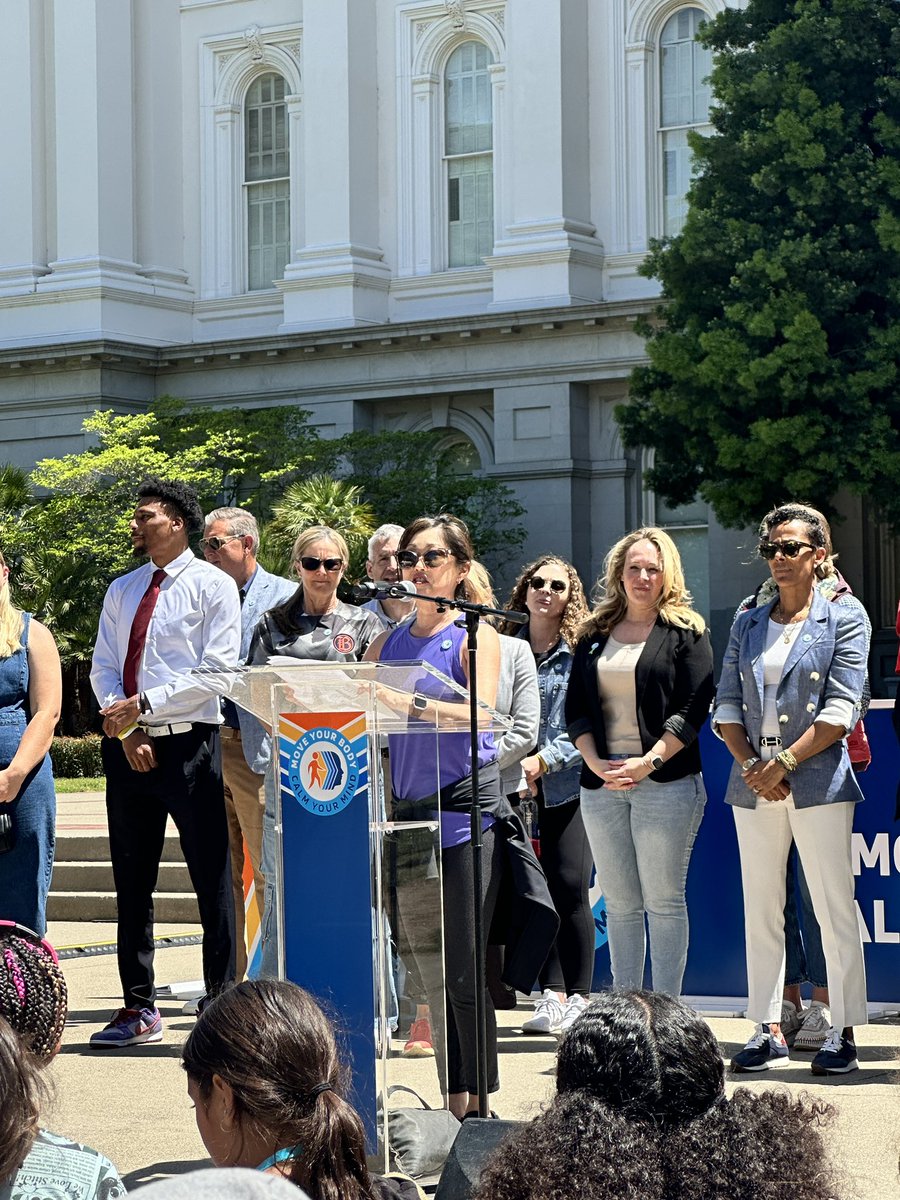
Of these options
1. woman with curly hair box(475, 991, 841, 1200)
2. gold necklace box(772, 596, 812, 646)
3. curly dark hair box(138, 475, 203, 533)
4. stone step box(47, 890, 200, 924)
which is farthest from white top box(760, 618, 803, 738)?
stone step box(47, 890, 200, 924)

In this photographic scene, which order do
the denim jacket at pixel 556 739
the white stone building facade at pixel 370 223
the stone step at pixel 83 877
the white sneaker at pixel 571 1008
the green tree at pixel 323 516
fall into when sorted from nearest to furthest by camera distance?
the white sneaker at pixel 571 1008, the denim jacket at pixel 556 739, the stone step at pixel 83 877, the green tree at pixel 323 516, the white stone building facade at pixel 370 223

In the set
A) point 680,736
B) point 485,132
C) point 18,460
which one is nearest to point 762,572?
point 485,132

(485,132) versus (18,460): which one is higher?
(485,132)

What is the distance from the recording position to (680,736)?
7.74m

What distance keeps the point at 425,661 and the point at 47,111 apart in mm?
33113

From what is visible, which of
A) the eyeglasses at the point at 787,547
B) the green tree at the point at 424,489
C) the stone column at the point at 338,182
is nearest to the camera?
the eyeglasses at the point at 787,547

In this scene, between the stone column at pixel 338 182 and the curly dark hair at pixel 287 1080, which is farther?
the stone column at pixel 338 182

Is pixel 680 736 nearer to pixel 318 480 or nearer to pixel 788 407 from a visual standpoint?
pixel 788 407

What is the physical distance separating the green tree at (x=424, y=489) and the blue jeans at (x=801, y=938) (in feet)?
71.3

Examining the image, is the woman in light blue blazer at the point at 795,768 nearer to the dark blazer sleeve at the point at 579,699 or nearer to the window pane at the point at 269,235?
the dark blazer sleeve at the point at 579,699

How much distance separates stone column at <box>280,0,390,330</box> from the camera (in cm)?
3472

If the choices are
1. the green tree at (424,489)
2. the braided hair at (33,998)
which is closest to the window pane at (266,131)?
the green tree at (424,489)

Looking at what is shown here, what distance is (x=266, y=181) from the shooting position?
122 feet

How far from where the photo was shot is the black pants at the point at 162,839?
329 inches
